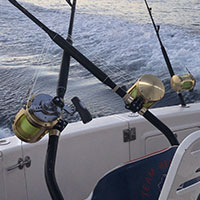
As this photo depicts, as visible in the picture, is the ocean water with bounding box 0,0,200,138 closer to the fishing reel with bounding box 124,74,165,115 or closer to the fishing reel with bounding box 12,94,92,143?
the fishing reel with bounding box 124,74,165,115

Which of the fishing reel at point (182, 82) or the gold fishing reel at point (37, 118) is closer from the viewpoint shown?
the gold fishing reel at point (37, 118)

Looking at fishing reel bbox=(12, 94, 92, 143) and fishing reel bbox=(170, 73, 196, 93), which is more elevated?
fishing reel bbox=(12, 94, 92, 143)

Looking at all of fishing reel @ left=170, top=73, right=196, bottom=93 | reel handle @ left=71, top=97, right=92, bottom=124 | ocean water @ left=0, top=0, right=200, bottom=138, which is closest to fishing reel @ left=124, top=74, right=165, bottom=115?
reel handle @ left=71, top=97, right=92, bottom=124

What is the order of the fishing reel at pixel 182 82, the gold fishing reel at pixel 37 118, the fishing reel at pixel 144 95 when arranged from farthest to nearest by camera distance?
the fishing reel at pixel 182 82 → the fishing reel at pixel 144 95 → the gold fishing reel at pixel 37 118

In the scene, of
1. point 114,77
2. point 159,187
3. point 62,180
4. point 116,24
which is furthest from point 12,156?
point 116,24

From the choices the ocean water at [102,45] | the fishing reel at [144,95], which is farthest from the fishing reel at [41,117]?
the ocean water at [102,45]

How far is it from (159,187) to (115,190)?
14 cm

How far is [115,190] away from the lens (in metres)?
1.02

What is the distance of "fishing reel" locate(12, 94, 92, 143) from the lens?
0.69 m

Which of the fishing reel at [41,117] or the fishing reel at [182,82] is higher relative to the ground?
the fishing reel at [41,117]

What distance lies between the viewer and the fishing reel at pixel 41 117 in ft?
2.26

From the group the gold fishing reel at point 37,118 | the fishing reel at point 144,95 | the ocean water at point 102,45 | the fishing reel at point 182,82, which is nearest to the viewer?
the gold fishing reel at point 37,118

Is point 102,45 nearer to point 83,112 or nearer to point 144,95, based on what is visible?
point 144,95

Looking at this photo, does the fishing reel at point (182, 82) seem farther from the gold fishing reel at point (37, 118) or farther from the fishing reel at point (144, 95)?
the gold fishing reel at point (37, 118)
